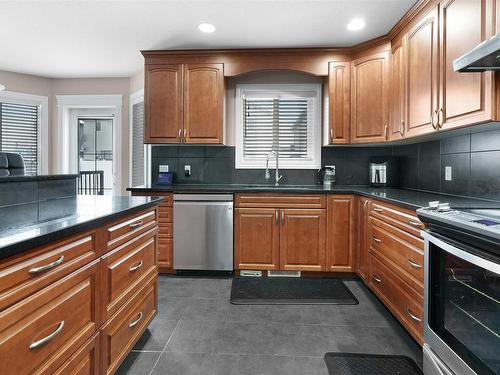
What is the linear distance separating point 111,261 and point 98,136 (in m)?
3.69

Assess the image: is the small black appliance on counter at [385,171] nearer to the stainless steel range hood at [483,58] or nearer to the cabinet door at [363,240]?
the cabinet door at [363,240]

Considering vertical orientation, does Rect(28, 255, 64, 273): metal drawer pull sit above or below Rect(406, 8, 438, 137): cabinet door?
below

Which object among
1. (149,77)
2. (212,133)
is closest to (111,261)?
(212,133)

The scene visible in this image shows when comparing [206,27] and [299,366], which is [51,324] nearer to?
[299,366]

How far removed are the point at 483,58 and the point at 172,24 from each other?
2464 mm

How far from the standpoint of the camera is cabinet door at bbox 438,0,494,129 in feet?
5.48

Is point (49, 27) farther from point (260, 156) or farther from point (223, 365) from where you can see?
point (223, 365)

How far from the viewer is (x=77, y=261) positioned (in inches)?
47.9

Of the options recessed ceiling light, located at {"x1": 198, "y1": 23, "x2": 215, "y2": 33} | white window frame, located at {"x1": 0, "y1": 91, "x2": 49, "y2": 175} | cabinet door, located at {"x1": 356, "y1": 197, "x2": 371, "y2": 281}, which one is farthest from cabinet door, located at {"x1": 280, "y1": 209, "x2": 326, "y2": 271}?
white window frame, located at {"x1": 0, "y1": 91, "x2": 49, "y2": 175}

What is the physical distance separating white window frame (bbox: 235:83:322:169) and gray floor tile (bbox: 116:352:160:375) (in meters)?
2.35

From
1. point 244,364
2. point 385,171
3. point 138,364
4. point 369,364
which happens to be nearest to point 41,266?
point 138,364

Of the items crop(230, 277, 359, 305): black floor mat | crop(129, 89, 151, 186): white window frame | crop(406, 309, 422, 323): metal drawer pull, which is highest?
crop(129, 89, 151, 186): white window frame

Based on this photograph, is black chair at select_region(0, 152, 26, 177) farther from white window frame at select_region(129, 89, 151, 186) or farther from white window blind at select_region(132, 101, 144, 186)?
white window blind at select_region(132, 101, 144, 186)

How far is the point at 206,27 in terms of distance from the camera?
2.87 m
